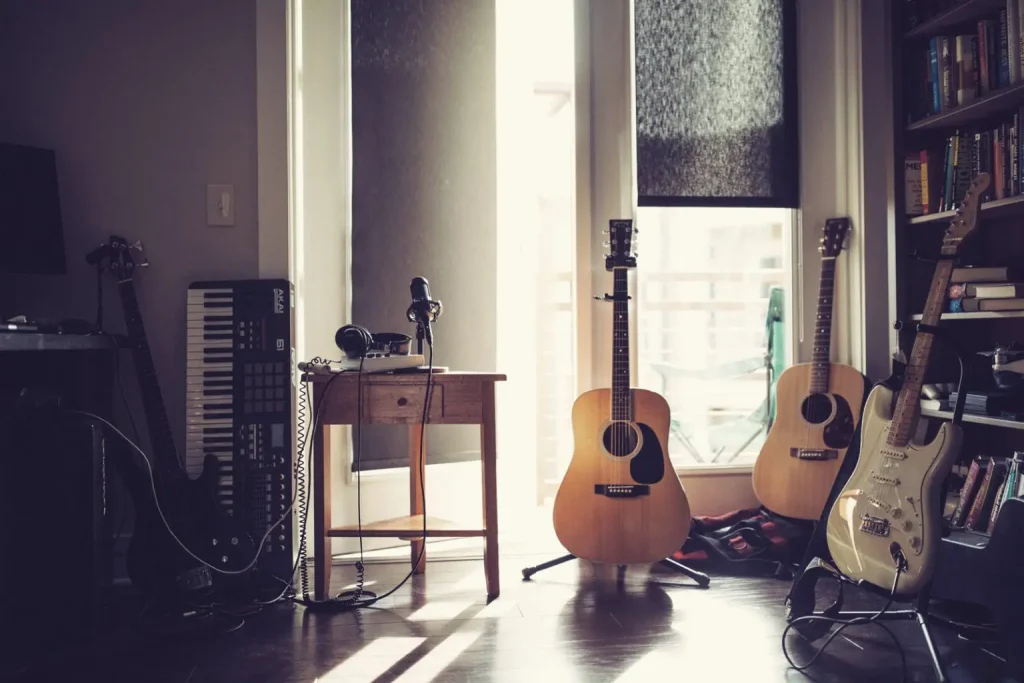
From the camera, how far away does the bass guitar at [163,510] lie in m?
2.25

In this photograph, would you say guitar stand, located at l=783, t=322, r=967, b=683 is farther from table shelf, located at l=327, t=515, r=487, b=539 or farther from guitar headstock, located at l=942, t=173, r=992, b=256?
table shelf, located at l=327, t=515, r=487, b=539

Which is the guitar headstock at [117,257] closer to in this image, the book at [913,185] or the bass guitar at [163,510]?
the bass guitar at [163,510]

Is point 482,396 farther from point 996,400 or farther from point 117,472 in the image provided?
point 996,400

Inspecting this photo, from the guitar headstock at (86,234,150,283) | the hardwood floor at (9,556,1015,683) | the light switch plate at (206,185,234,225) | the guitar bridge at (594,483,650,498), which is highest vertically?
the light switch plate at (206,185,234,225)

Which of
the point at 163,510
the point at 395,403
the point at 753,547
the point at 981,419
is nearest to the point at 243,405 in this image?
the point at 163,510

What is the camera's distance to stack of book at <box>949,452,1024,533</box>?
7.00ft

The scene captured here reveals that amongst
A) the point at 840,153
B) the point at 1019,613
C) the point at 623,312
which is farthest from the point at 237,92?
the point at 1019,613

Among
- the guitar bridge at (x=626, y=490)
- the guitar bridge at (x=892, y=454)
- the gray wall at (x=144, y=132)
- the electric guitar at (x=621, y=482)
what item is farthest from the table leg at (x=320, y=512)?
the guitar bridge at (x=892, y=454)

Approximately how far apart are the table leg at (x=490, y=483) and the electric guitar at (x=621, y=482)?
0.24m

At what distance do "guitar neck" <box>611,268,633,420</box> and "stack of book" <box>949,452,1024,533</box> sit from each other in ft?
3.28

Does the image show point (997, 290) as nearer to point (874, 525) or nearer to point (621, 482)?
point (874, 525)

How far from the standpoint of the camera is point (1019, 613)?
1.69m

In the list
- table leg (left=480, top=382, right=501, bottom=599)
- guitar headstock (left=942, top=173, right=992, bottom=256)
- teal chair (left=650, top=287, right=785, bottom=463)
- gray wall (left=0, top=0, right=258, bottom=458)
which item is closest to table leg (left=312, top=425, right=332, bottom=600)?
table leg (left=480, top=382, right=501, bottom=599)

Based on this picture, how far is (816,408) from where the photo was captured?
277 centimetres
